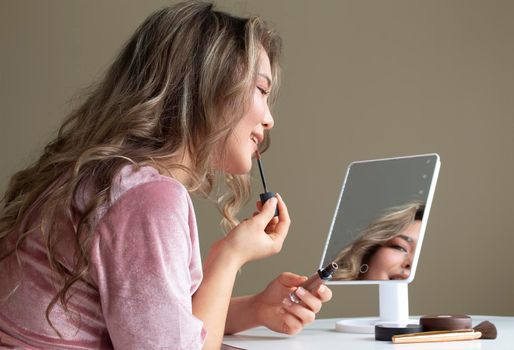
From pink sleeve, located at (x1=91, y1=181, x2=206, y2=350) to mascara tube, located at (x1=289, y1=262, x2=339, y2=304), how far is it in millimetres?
292

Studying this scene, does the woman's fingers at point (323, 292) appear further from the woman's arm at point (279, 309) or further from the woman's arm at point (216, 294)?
the woman's arm at point (216, 294)

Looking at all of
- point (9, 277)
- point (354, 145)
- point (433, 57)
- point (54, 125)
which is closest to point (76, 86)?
point (54, 125)

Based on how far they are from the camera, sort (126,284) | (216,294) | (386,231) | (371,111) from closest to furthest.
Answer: (126,284) → (216,294) → (386,231) → (371,111)

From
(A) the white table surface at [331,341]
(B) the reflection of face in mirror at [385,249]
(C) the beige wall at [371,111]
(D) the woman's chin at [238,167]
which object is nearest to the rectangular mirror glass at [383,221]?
(B) the reflection of face in mirror at [385,249]

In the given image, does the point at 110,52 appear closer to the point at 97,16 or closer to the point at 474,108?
the point at 97,16

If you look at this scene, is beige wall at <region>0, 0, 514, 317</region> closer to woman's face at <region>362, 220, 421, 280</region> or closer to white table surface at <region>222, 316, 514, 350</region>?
white table surface at <region>222, 316, 514, 350</region>

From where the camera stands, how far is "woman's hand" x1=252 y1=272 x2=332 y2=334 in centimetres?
122

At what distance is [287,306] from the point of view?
1.24m

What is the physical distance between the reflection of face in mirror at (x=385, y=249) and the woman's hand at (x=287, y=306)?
76 millimetres

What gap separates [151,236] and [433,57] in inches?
72.8

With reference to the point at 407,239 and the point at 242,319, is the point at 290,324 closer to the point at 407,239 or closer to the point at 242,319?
the point at 242,319

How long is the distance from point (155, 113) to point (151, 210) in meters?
0.22

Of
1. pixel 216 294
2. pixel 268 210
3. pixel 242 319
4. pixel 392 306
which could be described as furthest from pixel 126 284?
pixel 392 306

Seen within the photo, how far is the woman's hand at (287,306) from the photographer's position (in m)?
1.22
